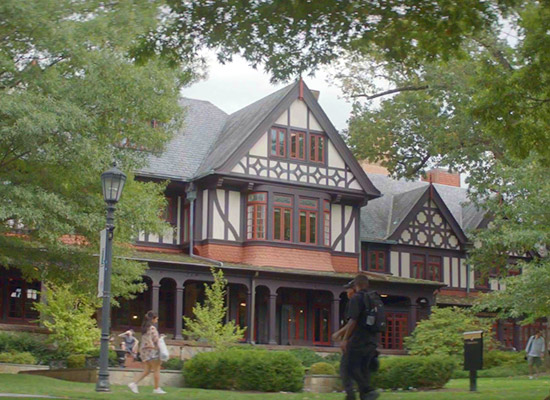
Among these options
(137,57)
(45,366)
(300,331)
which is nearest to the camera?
(137,57)

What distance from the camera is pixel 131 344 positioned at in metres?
30.1

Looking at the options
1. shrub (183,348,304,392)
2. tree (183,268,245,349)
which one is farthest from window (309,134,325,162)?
shrub (183,348,304,392)

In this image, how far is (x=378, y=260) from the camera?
46.4m

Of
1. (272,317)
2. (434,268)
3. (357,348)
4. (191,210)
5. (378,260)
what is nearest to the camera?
(357,348)

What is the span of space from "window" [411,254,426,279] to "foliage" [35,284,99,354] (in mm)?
19841

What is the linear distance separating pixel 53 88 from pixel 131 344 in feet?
37.5

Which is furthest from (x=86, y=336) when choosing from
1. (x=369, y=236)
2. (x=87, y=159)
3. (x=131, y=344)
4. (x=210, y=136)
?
(x=369, y=236)

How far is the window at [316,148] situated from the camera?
133ft

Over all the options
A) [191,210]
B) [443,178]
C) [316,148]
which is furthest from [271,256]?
[443,178]

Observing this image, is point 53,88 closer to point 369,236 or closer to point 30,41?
point 30,41

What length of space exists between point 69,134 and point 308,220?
19.5 m

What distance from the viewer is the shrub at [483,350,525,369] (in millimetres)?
35219

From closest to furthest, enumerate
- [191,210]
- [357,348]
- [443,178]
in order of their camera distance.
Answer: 1. [357,348]
2. [191,210]
3. [443,178]

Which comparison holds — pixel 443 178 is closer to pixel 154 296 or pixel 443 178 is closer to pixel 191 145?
pixel 191 145
